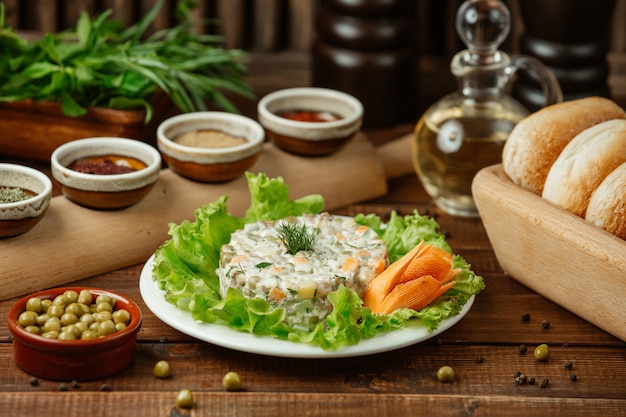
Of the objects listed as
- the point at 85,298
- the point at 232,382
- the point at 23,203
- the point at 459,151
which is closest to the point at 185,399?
the point at 232,382

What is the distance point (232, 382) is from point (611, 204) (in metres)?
0.86

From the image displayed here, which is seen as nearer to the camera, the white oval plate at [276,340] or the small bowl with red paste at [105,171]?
the white oval plate at [276,340]

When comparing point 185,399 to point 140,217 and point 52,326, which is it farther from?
point 140,217

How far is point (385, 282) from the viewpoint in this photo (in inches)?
79.0

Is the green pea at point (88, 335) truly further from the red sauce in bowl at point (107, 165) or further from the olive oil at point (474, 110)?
the olive oil at point (474, 110)

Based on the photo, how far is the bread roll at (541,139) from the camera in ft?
7.37

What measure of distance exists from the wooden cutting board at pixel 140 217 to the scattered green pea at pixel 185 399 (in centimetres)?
60

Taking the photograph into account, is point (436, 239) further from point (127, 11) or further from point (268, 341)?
point (127, 11)

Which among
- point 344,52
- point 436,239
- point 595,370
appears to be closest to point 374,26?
point 344,52

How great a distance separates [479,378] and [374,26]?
1.65 metres

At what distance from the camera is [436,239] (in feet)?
7.57

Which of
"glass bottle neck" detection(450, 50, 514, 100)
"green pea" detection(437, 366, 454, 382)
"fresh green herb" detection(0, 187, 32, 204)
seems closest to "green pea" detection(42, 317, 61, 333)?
"fresh green herb" detection(0, 187, 32, 204)

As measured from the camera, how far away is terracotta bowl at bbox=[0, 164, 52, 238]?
215cm

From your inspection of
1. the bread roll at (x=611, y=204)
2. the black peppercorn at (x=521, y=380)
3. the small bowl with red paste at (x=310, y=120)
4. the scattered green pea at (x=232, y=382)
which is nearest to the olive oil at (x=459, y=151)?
the small bowl with red paste at (x=310, y=120)
